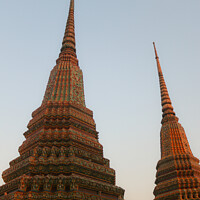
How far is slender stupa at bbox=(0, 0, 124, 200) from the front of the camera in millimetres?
13094

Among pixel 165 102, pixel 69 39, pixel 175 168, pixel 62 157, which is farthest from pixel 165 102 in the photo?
pixel 62 157

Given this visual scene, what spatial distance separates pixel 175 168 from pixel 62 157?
1806cm

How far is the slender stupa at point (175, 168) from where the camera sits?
1028 inches

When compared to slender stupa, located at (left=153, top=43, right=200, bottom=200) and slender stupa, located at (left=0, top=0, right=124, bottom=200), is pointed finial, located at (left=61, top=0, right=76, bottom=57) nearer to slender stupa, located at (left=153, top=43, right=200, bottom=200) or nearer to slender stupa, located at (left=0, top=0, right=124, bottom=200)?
slender stupa, located at (left=0, top=0, right=124, bottom=200)

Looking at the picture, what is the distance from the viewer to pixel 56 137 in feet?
51.6

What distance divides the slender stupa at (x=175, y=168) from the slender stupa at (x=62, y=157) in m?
13.3

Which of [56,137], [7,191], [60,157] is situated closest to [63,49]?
[56,137]

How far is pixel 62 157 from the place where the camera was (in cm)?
1438

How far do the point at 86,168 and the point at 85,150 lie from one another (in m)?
1.65

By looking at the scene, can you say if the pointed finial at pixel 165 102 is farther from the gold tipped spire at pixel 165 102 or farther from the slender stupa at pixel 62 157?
the slender stupa at pixel 62 157

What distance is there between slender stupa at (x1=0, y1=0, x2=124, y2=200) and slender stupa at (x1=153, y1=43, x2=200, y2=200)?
13.3 meters

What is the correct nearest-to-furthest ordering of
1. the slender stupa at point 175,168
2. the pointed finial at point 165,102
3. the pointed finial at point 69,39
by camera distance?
the pointed finial at point 69,39 → the slender stupa at point 175,168 → the pointed finial at point 165,102

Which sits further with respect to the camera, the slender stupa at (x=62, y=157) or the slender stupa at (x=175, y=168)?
the slender stupa at (x=175, y=168)

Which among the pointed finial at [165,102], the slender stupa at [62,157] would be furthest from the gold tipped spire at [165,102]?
the slender stupa at [62,157]
